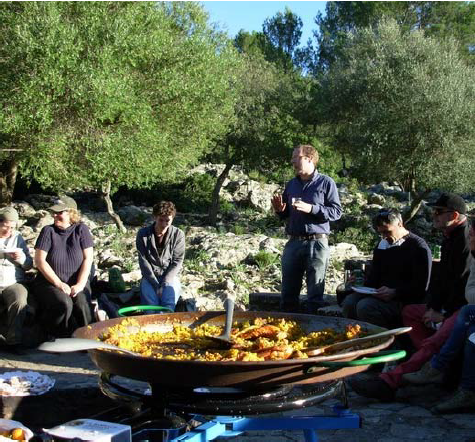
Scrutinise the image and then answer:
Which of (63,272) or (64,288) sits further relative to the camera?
(63,272)

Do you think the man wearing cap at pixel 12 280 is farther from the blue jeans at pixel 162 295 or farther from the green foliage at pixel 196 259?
the green foliage at pixel 196 259

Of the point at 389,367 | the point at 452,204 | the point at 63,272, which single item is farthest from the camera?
the point at 63,272

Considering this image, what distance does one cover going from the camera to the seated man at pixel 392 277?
512cm

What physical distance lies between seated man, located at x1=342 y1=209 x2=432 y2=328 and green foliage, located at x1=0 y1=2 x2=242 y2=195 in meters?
8.92

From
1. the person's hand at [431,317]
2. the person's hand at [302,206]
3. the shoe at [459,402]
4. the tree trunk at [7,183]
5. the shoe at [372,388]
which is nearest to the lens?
the shoe at [459,402]

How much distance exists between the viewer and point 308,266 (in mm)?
5809

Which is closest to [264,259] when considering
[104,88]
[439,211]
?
[104,88]

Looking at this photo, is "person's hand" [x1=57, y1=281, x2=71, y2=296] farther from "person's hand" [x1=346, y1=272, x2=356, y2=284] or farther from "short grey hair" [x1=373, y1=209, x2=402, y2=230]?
"short grey hair" [x1=373, y1=209, x2=402, y2=230]

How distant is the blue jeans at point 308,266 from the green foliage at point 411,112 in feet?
44.5

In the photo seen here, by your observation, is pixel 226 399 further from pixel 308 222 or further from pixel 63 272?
pixel 63 272

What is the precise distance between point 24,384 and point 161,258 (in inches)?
101

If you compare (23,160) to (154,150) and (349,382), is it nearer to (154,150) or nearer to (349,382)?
(154,150)

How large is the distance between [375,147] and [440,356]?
610 inches

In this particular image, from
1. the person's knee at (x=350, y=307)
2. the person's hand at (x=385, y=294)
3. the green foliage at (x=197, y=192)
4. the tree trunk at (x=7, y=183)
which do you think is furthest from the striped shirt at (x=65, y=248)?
the green foliage at (x=197, y=192)
